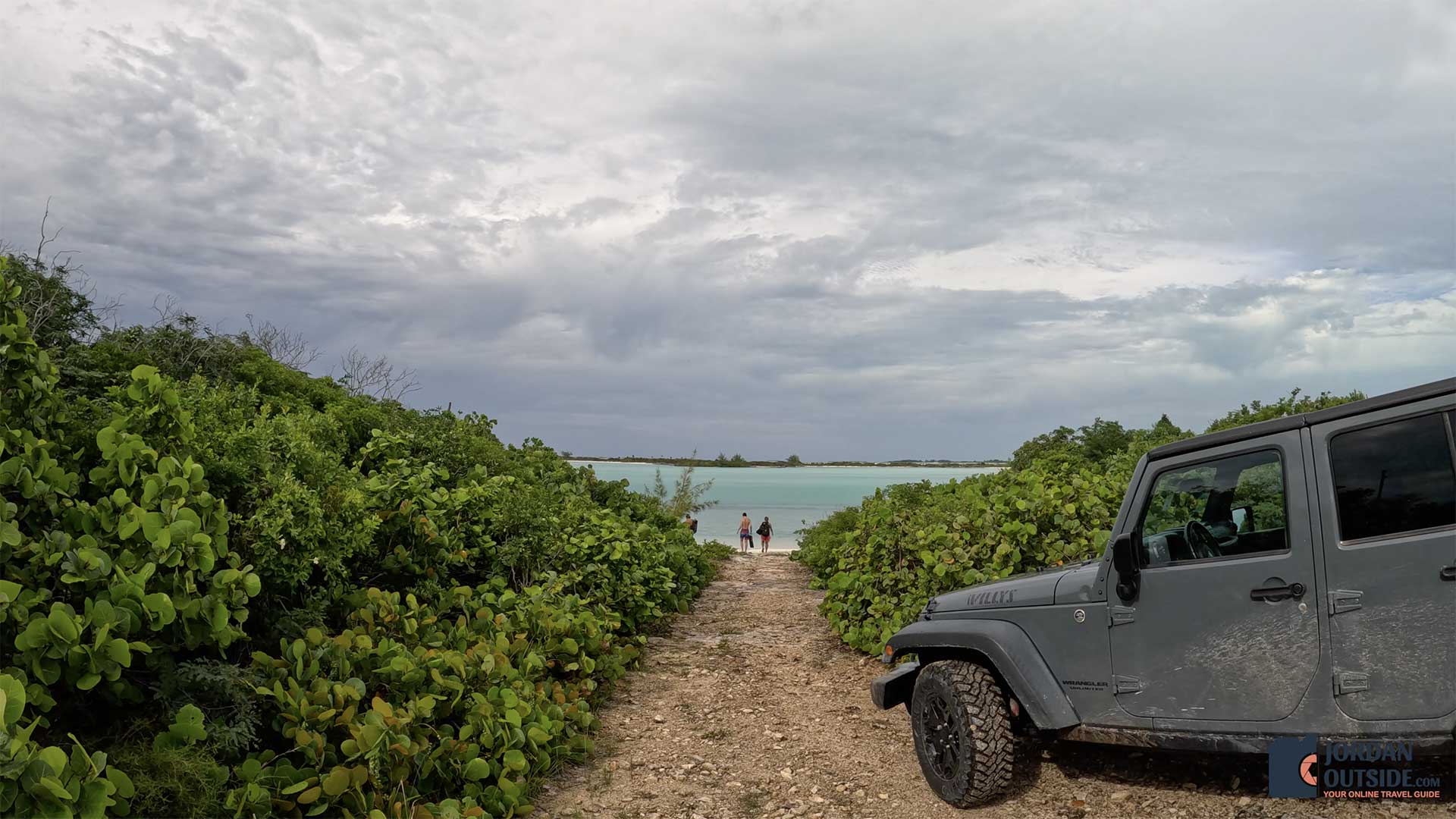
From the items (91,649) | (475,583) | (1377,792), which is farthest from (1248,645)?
(475,583)

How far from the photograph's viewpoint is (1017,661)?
5.16 metres

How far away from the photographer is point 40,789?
11.5 feet

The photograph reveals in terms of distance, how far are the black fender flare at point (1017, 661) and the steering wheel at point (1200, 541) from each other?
1.09m

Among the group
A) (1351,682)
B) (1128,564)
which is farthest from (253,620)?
(1351,682)

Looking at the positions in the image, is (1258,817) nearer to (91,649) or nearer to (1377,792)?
(1377,792)

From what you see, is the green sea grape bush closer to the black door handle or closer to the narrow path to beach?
the narrow path to beach

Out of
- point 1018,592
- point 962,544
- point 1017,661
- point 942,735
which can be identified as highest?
point 962,544

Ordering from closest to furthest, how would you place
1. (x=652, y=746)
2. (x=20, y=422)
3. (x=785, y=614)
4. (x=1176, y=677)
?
1. (x=1176, y=677)
2. (x=20, y=422)
3. (x=652, y=746)
4. (x=785, y=614)

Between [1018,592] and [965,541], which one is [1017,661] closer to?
[1018,592]

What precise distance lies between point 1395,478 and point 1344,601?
0.58 m

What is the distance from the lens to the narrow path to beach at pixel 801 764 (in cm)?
517

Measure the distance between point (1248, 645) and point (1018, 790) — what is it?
198 cm

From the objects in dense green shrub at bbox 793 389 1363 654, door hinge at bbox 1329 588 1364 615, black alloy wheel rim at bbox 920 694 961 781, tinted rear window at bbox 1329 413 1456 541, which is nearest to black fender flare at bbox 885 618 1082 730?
black alloy wheel rim at bbox 920 694 961 781

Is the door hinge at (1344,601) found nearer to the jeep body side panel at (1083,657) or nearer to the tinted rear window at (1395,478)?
the tinted rear window at (1395,478)
